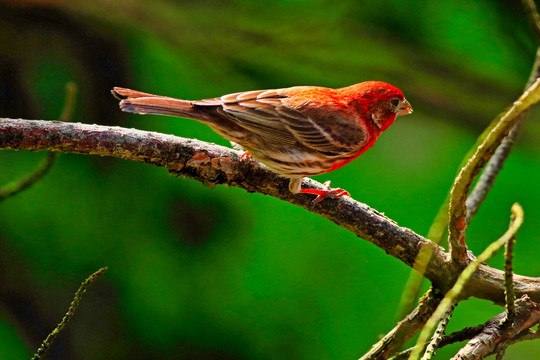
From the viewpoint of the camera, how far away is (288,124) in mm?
1624

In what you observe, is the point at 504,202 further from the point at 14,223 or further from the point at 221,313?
the point at 14,223

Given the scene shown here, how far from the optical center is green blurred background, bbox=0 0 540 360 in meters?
1.82

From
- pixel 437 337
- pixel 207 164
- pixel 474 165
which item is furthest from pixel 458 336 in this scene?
pixel 207 164

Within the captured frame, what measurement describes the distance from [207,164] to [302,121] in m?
0.45

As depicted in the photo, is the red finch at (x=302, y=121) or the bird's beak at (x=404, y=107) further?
the bird's beak at (x=404, y=107)

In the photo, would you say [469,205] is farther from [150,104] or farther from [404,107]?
[150,104]

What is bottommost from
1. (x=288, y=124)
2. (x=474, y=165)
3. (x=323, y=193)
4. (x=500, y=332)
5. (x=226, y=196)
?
(x=226, y=196)

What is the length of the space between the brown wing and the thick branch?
210 mm

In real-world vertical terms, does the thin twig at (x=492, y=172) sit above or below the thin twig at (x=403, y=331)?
above

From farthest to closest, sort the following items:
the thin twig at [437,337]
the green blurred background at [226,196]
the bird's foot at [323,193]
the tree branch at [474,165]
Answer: the green blurred background at [226,196]
the bird's foot at [323,193]
the thin twig at [437,337]
the tree branch at [474,165]

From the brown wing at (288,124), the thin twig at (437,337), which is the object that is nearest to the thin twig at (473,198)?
the thin twig at (437,337)

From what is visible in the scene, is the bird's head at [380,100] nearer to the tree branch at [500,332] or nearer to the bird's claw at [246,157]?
the bird's claw at [246,157]

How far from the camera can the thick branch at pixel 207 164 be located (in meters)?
1.21

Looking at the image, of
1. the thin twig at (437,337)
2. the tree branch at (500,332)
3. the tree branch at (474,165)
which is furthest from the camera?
the tree branch at (500,332)
